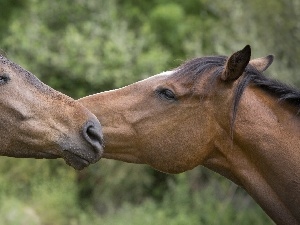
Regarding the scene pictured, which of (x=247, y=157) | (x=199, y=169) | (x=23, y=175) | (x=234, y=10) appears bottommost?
(x=23, y=175)

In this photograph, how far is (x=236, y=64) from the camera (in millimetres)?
5758

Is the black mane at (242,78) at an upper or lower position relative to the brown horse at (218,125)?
upper

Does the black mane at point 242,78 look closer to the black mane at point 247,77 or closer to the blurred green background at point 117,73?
the black mane at point 247,77

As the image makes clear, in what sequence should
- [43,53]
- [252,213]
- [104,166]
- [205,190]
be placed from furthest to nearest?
[43,53] < [104,166] < [205,190] < [252,213]

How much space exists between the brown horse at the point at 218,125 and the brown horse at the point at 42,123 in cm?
73

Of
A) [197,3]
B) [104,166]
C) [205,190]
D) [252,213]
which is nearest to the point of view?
[252,213]

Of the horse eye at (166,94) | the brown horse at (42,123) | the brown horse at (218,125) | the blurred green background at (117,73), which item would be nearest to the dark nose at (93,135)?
the brown horse at (42,123)

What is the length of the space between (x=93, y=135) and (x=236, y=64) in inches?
45.2

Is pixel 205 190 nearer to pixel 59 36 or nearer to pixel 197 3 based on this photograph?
pixel 59 36

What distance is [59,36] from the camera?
1659cm

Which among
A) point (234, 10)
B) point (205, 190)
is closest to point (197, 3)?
point (234, 10)

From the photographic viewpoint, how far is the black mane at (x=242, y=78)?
5.89 m

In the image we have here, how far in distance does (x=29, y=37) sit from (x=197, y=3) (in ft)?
20.2

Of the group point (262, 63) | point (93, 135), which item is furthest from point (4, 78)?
point (262, 63)
